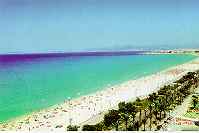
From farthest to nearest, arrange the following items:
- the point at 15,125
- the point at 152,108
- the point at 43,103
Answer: the point at 43,103 → the point at 15,125 → the point at 152,108

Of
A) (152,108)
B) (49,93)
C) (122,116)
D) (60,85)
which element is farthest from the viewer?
(60,85)

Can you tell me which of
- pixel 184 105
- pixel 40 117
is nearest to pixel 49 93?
pixel 40 117

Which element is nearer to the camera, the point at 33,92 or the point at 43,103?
the point at 43,103

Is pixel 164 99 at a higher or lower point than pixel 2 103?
higher

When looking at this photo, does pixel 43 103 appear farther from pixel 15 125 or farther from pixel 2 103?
pixel 15 125

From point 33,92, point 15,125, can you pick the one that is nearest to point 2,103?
point 33,92

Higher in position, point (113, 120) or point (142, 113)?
point (113, 120)

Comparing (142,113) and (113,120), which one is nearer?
(113,120)
